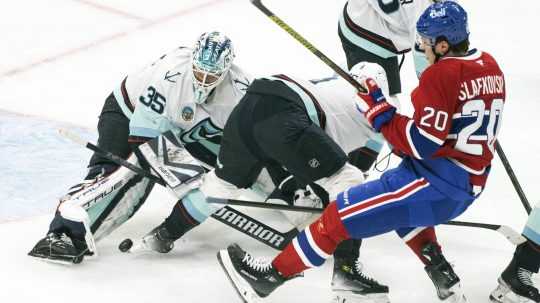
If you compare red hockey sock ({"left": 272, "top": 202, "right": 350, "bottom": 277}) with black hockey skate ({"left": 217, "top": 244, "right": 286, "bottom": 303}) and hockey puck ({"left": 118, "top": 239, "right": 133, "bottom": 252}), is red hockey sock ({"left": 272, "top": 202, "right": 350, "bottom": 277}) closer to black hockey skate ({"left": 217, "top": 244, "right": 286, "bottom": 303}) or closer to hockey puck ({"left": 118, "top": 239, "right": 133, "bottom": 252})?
black hockey skate ({"left": 217, "top": 244, "right": 286, "bottom": 303})

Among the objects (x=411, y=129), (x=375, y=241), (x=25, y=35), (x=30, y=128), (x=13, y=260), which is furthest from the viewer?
(x=25, y=35)

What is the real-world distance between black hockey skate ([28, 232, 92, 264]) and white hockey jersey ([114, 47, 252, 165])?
46 centimetres

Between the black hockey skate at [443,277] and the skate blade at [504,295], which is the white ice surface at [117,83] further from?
the black hockey skate at [443,277]

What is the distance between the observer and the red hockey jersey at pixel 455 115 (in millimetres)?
2934

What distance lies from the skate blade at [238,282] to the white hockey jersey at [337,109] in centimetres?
58

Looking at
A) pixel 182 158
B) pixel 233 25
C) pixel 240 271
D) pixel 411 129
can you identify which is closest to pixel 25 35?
pixel 233 25

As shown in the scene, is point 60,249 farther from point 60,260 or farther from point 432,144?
point 432,144

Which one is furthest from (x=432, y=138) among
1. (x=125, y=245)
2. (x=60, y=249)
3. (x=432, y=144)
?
(x=60, y=249)

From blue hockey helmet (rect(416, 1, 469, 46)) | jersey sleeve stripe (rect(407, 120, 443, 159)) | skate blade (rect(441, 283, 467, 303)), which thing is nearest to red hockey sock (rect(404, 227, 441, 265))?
skate blade (rect(441, 283, 467, 303))

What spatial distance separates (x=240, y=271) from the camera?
3.28 meters

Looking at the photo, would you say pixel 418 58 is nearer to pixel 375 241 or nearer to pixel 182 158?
pixel 375 241

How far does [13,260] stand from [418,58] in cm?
179

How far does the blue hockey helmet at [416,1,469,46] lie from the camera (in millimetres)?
2994

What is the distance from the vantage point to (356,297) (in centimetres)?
338
